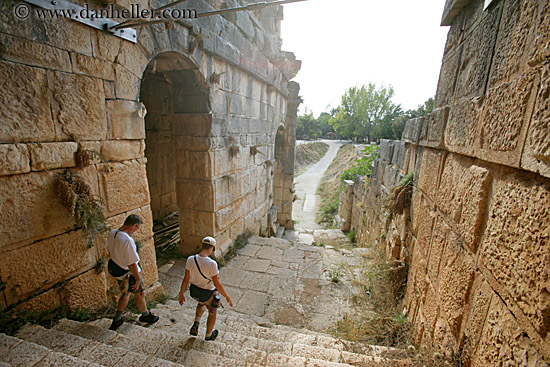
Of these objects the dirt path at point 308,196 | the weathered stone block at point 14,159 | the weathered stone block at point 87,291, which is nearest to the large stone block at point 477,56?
the weathered stone block at point 14,159

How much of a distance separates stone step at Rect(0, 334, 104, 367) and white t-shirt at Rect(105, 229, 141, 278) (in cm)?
81

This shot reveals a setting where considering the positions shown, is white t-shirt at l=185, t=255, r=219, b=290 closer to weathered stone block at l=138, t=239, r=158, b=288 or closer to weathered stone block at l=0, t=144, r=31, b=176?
weathered stone block at l=138, t=239, r=158, b=288

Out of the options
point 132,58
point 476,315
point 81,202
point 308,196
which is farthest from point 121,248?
point 308,196

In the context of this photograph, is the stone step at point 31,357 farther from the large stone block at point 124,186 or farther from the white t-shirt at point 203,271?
the large stone block at point 124,186

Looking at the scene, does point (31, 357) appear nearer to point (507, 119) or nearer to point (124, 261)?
point (124, 261)

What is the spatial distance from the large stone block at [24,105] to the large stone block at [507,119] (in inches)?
126

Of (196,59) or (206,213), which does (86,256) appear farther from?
(196,59)

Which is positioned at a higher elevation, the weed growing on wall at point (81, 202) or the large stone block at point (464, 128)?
the large stone block at point (464, 128)

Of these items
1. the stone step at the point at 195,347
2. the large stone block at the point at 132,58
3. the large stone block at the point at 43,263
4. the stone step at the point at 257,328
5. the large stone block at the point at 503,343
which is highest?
the large stone block at the point at 132,58

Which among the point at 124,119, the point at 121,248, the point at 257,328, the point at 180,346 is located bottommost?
the point at 257,328

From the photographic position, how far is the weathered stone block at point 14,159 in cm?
183

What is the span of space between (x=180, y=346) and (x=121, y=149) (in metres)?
2.02

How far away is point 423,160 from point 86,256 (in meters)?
3.74

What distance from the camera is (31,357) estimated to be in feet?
5.18
